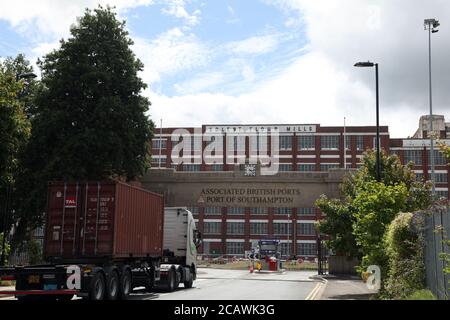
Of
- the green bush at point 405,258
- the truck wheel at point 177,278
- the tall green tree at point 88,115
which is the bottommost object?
the truck wheel at point 177,278

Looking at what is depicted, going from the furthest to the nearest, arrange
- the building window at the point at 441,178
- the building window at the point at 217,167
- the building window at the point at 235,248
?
the building window at the point at 217,167
the building window at the point at 235,248
the building window at the point at 441,178

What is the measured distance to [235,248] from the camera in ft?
346

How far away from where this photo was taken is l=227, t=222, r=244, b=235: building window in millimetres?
106125

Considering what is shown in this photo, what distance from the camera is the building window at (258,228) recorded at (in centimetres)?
10556

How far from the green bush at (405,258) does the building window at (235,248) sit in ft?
284

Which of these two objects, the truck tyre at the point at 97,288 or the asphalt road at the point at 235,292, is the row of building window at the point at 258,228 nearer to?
the asphalt road at the point at 235,292

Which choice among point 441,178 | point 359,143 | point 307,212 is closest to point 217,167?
point 307,212

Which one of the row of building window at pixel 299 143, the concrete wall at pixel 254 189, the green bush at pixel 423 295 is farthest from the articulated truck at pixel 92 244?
the row of building window at pixel 299 143

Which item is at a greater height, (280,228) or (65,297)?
(280,228)

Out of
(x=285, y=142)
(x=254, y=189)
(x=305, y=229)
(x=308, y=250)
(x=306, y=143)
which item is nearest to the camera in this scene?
(x=254, y=189)

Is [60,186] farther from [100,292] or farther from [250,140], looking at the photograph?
Answer: [250,140]

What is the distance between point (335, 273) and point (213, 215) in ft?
206

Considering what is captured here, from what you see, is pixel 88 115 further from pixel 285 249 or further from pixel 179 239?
pixel 285 249

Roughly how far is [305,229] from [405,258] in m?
86.3
